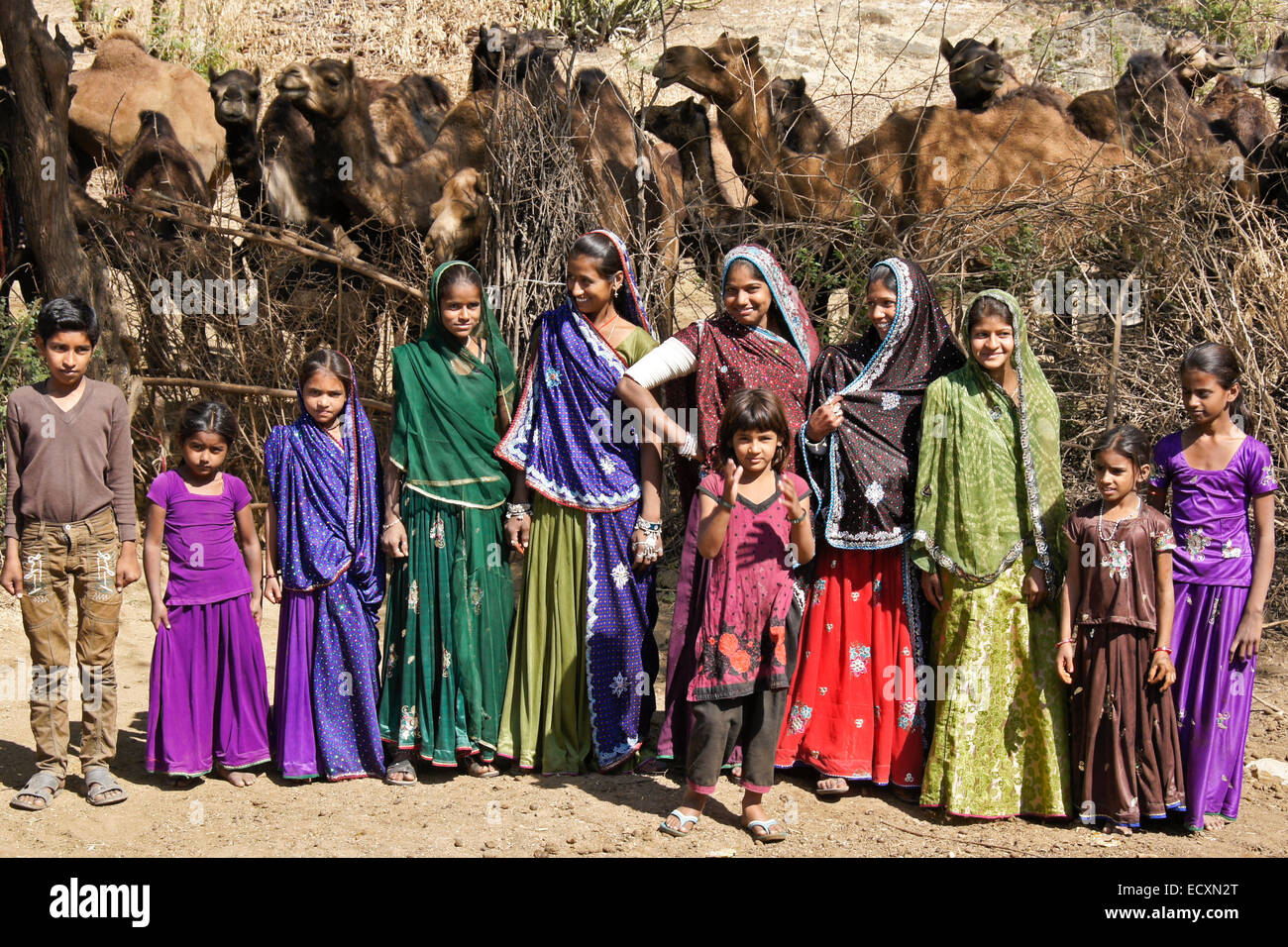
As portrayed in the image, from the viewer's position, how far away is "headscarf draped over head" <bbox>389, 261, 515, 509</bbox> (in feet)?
13.0

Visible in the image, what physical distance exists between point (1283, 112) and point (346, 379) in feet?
20.1

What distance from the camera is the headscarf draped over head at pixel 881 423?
3.81 meters

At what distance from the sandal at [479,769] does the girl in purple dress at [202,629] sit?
2.16 feet

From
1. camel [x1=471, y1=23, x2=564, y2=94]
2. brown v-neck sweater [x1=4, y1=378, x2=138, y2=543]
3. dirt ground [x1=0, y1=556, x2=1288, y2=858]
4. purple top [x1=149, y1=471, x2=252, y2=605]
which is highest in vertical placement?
camel [x1=471, y1=23, x2=564, y2=94]

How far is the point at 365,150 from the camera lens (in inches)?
309

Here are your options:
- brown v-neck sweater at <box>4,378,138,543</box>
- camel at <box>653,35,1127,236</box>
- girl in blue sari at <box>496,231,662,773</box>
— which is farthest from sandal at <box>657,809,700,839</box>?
camel at <box>653,35,1127,236</box>

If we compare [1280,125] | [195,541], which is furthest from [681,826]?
[1280,125]

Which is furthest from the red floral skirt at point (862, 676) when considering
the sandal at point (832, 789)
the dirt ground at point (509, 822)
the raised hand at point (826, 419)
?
the raised hand at point (826, 419)

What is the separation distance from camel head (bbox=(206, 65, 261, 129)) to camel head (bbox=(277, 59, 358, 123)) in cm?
19

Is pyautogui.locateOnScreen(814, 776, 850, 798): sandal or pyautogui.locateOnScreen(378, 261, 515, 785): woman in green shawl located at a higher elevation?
pyautogui.locateOnScreen(378, 261, 515, 785): woman in green shawl

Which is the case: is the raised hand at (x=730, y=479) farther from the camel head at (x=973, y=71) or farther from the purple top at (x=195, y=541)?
the camel head at (x=973, y=71)

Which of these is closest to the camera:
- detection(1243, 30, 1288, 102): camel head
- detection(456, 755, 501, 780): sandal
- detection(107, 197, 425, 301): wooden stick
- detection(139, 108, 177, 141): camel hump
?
detection(456, 755, 501, 780): sandal

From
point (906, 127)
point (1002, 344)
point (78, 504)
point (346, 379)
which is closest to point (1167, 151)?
point (906, 127)

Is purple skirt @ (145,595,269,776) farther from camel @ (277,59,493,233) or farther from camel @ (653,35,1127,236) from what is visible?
camel @ (277,59,493,233)
